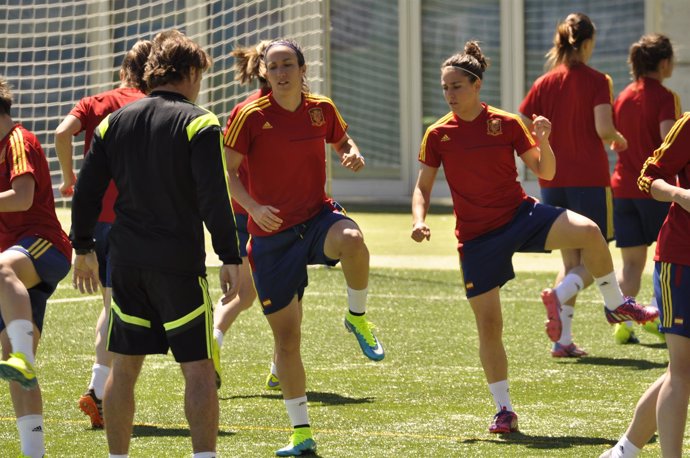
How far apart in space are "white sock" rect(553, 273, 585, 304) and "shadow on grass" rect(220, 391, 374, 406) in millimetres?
1502

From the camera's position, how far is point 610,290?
24.8ft

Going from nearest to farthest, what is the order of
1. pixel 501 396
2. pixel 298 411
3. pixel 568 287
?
pixel 298 411 → pixel 501 396 → pixel 568 287

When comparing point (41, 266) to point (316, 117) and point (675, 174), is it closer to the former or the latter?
point (316, 117)

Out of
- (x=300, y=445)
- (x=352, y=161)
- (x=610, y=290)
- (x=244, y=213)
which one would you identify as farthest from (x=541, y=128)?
(x=244, y=213)

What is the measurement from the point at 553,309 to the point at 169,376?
2.32 meters

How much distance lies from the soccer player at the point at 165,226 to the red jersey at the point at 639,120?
173 inches

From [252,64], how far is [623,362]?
2973 mm

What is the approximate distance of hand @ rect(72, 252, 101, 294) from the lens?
5672mm

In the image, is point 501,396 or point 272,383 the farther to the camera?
point 272,383

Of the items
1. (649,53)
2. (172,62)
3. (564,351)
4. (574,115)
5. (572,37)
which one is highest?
(572,37)

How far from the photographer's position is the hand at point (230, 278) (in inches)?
212

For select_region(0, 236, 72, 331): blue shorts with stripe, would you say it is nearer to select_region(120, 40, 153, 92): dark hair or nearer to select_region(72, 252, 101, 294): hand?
select_region(72, 252, 101, 294): hand

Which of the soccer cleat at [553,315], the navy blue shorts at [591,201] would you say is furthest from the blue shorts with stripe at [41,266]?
the navy blue shorts at [591,201]

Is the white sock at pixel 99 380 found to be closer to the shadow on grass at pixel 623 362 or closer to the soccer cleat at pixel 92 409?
the soccer cleat at pixel 92 409
